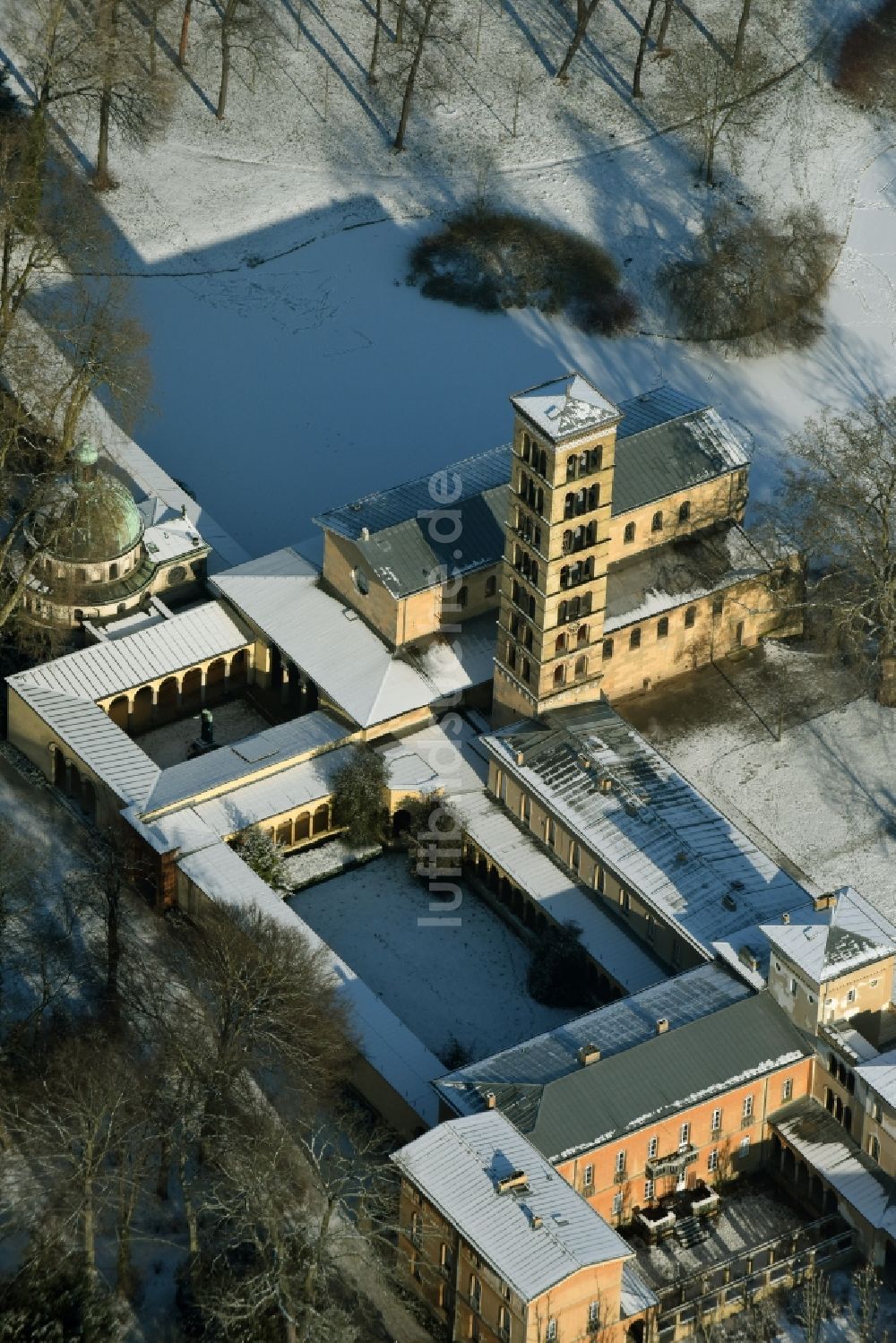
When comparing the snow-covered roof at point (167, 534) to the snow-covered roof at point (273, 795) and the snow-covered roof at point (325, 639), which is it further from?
the snow-covered roof at point (273, 795)

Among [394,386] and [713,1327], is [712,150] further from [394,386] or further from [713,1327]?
[713,1327]

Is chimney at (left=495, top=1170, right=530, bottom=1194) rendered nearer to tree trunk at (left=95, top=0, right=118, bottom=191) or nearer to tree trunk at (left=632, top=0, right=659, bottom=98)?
tree trunk at (left=95, top=0, right=118, bottom=191)

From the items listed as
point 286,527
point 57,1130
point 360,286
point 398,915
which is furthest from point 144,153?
point 57,1130

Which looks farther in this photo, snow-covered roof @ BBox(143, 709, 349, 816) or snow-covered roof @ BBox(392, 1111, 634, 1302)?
snow-covered roof @ BBox(143, 709, 349, 816)

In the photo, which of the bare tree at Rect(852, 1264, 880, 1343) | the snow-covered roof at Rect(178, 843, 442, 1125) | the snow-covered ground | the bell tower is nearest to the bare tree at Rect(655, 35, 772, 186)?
the snow-covered ground

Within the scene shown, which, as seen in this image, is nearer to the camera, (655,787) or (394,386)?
(655,787)

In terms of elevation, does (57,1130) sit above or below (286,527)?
below

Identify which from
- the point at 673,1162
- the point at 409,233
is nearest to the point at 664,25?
the point at 409,233
